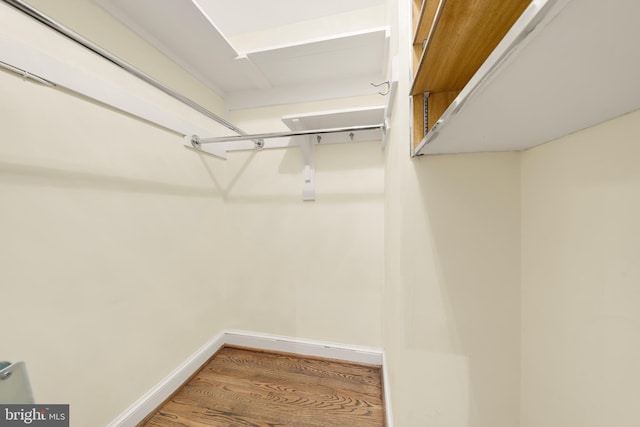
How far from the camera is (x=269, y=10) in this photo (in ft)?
4.56

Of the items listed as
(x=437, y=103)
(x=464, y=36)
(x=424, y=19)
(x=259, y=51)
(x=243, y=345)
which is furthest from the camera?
(x=243, y=345)

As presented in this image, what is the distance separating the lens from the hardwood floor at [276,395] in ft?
3.65

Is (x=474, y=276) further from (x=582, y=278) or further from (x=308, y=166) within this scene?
(x=308, y=166)

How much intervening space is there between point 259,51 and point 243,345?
1.96m

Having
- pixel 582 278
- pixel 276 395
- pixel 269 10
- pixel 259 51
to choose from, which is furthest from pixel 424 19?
pixel 276 395

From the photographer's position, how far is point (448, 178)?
29.8 inches

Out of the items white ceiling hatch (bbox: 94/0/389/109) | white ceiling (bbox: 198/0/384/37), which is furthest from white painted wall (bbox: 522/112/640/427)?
white ceiling (bbox: 198/0/384/37)

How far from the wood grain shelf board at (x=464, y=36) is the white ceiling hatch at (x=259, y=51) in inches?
27.3

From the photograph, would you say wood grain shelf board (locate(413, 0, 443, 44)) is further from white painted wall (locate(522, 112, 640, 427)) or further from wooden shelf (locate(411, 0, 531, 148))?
white painted wall (locate(522, 112, 640, 427))

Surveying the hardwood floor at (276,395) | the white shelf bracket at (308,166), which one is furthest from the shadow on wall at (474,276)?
the white shelf bracket at (308,166)

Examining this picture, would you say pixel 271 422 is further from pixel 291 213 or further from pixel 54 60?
pixel 54 60

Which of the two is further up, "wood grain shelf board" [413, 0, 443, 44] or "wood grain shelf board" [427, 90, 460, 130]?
"wood grain shelf board" [413, 0, 443, 44]

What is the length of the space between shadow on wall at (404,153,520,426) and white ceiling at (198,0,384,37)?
1284 mm

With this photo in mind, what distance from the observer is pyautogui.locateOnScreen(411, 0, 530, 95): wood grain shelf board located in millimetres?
456
